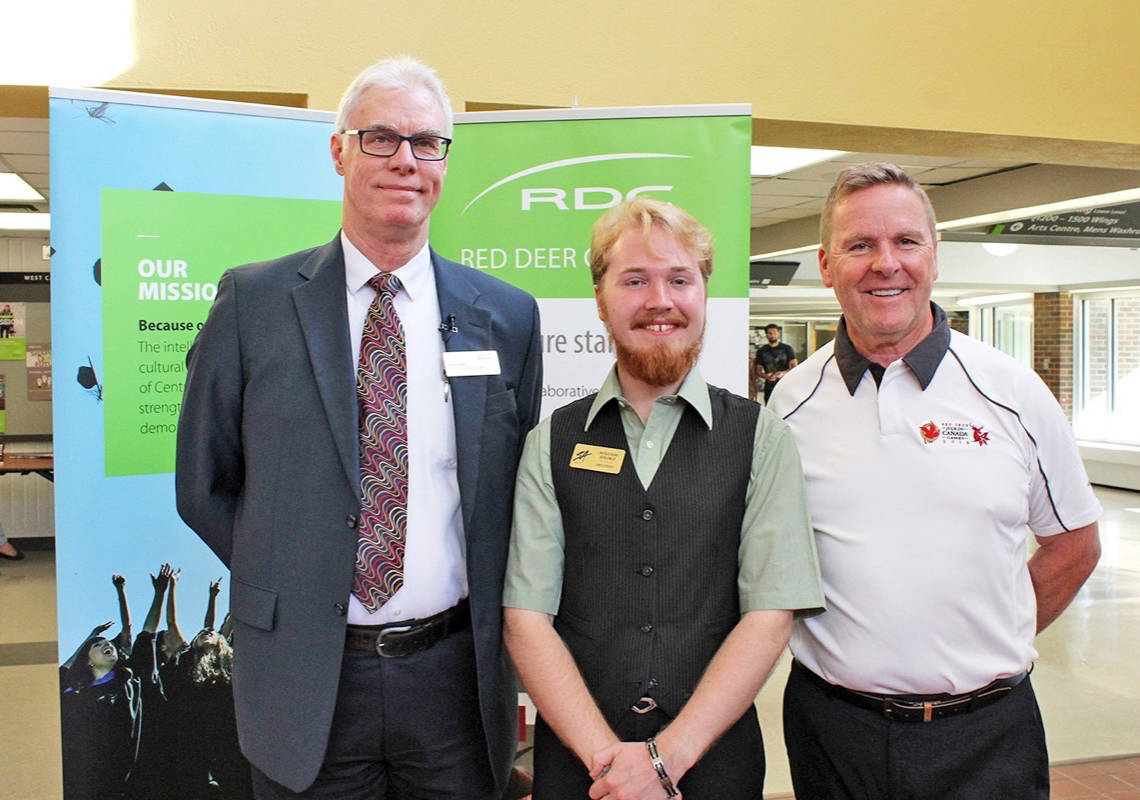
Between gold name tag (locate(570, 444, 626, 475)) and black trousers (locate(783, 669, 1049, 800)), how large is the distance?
665 millimetres

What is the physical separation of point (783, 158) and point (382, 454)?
251 inches

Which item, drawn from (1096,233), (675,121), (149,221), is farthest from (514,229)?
(1096,233)

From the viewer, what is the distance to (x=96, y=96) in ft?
8.60

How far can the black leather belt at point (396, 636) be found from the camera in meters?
1.66

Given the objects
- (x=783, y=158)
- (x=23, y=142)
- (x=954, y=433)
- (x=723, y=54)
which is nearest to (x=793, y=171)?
(x=783, y=158)

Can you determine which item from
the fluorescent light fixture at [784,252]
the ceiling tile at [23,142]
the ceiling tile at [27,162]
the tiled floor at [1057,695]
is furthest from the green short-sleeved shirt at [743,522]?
the fluorescent light fixture at [784,252]

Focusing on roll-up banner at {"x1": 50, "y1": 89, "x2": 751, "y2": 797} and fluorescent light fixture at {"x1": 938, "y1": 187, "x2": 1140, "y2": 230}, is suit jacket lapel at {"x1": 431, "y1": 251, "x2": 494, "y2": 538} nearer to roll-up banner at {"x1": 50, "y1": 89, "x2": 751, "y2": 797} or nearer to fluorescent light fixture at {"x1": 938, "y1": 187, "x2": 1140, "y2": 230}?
roll-up banner at {"x1": 50, "y1": 89, "x2": 751, "y2": 797}

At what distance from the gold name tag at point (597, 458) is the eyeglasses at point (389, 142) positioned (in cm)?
61

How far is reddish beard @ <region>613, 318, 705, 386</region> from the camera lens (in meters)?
1.63

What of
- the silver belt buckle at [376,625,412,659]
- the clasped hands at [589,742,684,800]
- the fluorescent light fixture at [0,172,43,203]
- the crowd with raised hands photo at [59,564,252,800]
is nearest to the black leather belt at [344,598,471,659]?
the silver belt buckle at [376,625,412,659]

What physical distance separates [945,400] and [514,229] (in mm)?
1536

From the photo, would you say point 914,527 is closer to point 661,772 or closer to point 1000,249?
point 661,772

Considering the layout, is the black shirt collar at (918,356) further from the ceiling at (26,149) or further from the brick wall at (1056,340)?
the brick wall at (1056,340)

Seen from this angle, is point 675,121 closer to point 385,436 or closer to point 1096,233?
point 385,436
